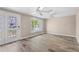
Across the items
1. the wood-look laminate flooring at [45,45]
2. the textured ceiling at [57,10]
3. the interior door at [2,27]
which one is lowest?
the wood-look laminate flooring at [45,45]

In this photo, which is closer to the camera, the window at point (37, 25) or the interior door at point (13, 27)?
the interior door at point (13, 27)

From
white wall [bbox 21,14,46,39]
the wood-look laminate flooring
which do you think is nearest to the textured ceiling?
white wall [bbox 21,14,46,39]

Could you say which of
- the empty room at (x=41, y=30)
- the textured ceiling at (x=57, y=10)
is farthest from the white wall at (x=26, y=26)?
the textured ceiling at (x=57, y=10)

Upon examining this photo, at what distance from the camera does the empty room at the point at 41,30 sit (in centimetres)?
196

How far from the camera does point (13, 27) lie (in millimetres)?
2018

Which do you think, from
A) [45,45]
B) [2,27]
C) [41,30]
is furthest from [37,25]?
[2,27]

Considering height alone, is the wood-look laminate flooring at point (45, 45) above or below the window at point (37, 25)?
below

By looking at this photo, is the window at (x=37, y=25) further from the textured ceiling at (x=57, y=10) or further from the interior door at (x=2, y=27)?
the interior door at (x=2, y=27)

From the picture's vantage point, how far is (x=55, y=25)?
210 cm

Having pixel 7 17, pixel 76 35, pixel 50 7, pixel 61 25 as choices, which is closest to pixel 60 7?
pixel 50 7

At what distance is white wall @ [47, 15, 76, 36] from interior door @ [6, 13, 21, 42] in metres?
0.59

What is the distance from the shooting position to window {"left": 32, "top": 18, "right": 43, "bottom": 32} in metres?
2.10
